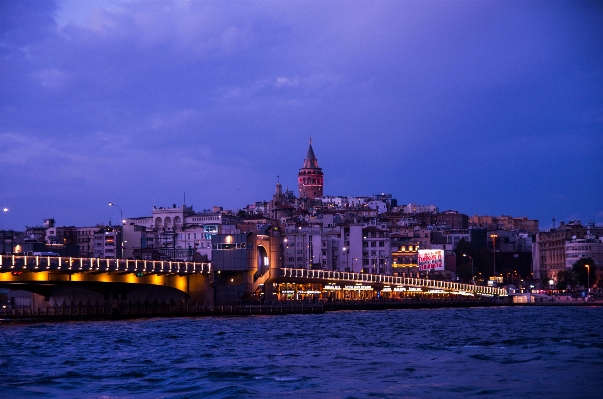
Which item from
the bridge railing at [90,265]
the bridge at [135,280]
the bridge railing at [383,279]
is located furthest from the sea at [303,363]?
the bridge railing at [383,279]

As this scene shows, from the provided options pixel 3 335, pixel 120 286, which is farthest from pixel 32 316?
pixel 3 335

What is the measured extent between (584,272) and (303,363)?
501 feet

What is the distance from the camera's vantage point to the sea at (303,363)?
128 ft

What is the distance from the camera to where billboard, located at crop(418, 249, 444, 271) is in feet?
559

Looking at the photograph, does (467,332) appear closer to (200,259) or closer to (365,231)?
(200,259)

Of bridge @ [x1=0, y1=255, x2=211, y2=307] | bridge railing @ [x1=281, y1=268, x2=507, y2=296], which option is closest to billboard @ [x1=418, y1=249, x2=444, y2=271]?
bridge railing @ [x1=281, y1=268, x2=507, y2=296]

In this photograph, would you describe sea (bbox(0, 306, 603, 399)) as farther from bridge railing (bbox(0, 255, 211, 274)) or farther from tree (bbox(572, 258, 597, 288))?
tree (bbox(572, 258, 597, 288))

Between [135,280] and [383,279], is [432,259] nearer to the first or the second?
[383,279]

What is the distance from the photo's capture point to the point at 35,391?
3953 centimetres

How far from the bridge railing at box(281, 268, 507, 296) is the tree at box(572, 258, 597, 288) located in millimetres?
21518

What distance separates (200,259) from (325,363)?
8894 centimetres

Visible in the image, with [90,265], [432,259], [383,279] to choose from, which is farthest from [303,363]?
[432,259]

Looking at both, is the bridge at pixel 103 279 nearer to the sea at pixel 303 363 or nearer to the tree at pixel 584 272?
the sea at pixel 303 363

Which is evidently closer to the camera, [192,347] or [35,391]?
[35,391]
